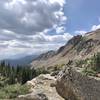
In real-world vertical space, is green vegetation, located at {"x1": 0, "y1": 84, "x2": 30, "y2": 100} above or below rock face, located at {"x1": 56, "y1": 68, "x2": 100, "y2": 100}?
below

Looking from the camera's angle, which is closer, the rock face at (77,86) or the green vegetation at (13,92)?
the rock face at (77,86)

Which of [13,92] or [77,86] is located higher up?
[77,86]

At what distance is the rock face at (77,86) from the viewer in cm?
1942

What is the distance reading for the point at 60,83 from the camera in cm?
2292

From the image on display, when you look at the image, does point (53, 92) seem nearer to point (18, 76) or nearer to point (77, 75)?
point (77, 75)

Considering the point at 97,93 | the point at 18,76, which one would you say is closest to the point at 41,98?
the point at 97,93

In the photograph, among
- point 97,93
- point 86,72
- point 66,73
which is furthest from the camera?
point 66,73

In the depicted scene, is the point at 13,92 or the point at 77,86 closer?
the point at 77,86

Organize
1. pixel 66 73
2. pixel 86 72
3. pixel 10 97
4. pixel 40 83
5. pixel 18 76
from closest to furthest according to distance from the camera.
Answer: pixel 86 72 < pixel 66 73 < pixel 10 97 < pixel 40 83 < pixel 18 76

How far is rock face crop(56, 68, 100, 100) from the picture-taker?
1942 centimetres

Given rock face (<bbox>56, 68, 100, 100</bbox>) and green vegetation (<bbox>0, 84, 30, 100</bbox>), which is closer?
rock face (<bbox>56, 68, 100, 100</bbox>)

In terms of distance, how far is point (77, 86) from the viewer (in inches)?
804

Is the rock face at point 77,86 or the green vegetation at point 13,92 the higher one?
the rock face at point 77,86

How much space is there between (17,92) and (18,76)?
116424 millimetres
